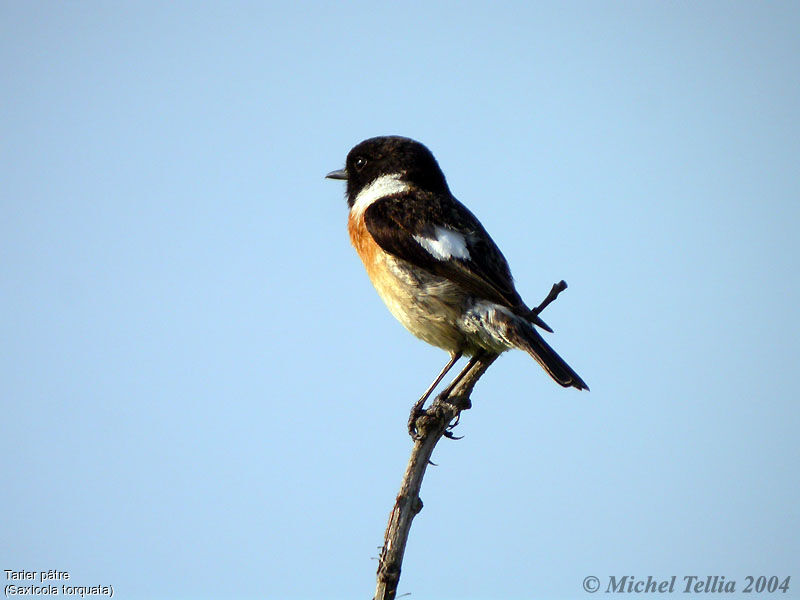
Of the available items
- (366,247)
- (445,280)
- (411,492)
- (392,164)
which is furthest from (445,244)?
(411,492)

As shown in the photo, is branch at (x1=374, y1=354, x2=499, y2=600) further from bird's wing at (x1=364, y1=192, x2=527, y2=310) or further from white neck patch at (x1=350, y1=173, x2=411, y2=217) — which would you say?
white neck patch at (x1=350, y1=173, x2=411, y2=217)

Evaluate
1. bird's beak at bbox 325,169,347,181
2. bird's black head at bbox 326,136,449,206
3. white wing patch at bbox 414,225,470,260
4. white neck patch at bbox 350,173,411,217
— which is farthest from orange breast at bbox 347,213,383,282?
bird's beak at bbox 325,169,347,181

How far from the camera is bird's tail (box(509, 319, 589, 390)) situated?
5949 mm

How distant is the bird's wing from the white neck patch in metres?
0.25

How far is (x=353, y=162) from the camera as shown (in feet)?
27.4

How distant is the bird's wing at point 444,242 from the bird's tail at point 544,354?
0.61 ft

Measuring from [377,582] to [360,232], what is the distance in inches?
125

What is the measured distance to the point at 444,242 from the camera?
6.64 m

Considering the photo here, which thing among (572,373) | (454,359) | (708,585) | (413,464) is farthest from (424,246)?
(708,585)

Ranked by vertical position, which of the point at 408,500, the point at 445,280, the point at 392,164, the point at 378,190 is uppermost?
the point at 392,164

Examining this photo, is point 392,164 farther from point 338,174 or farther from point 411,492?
point 411,492

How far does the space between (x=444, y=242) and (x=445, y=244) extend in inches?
1.0

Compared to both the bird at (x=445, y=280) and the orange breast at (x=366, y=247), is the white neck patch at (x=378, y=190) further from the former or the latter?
the orange breast at (x=366, y=247)

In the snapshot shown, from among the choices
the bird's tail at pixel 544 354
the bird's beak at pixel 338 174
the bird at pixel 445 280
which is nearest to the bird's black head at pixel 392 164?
the bird's beak at pixel 338 174
